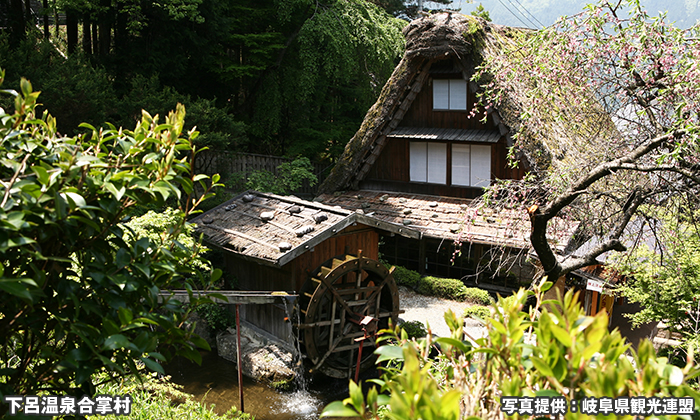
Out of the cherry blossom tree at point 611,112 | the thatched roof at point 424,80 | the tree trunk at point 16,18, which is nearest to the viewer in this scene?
the cherry blossom tree at point 611,112

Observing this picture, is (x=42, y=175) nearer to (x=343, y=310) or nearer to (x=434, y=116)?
(x=343, y=310)

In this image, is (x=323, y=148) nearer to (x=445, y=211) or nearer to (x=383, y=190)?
(x=383, y=190)

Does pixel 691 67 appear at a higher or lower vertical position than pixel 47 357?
higher

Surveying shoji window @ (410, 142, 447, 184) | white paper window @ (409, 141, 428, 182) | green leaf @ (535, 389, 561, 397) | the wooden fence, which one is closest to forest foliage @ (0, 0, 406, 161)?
the wooden fence

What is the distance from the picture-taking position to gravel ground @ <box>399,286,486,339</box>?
11.1 m

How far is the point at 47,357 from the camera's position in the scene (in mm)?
2449

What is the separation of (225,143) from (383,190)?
4.91 metres

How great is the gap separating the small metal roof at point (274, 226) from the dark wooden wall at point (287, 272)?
20.6 inches

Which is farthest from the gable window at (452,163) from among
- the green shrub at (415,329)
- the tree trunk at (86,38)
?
the tree trunk at (86,38)

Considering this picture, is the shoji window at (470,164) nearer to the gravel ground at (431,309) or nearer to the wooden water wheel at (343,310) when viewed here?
the gravel ground at (431,309)

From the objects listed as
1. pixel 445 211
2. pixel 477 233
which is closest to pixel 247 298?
pixel 477 233

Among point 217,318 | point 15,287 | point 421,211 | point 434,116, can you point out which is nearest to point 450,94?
point 434,116

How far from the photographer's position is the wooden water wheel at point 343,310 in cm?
952

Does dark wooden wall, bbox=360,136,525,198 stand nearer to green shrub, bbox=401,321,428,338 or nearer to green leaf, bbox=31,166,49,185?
green shrub, bbox=401,321,428,338
